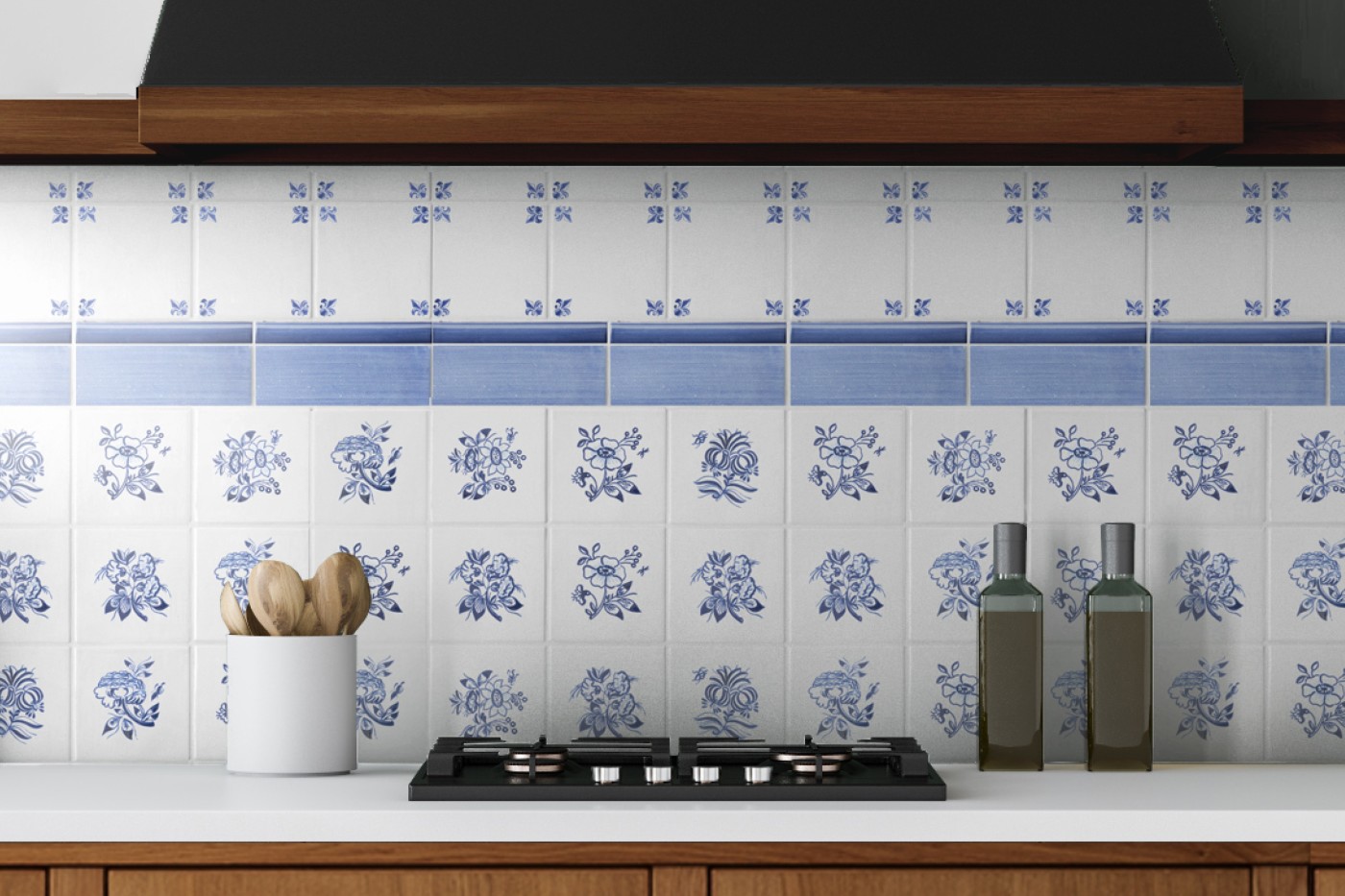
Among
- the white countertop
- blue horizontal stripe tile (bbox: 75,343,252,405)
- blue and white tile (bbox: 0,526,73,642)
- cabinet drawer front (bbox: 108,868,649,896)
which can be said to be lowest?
cabinet drawer front (bbox: 108,868,649,896)

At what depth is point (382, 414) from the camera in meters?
1.94

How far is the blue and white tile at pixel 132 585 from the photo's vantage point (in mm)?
1925

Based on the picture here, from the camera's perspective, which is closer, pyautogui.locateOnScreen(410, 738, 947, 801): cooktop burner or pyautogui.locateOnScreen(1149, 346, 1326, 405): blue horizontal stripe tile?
pyautogui.locateOnScreen(410, 738, 947, 801): cooktop burner

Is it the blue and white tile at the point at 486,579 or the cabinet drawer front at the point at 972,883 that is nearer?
the cabinet drawer front at the point at 972,883

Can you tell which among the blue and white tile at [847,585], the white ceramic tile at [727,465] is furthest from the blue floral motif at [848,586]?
the white ceramic tile at [727,465]

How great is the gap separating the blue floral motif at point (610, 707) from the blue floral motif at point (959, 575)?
46 centimetres

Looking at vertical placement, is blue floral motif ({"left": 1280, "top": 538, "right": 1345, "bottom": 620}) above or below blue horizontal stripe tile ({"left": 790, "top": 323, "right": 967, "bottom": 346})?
below

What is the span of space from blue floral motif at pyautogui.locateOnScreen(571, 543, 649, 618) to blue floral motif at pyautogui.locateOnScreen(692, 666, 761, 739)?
0.15 metres

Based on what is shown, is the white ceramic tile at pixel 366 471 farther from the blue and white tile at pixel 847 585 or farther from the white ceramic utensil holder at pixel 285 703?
the blue and white tile at pixel 847 585

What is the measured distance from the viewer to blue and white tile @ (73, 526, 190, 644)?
1925mm

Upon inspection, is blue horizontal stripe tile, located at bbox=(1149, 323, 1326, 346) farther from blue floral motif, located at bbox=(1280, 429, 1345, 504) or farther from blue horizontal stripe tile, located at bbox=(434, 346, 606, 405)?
blue horizontal stripe tile, located at bbox=(434, 346, 606, 405)

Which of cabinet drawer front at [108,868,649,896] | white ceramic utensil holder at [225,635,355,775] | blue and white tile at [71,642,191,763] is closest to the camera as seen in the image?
cabinet drawer front at [108,868,649,896]

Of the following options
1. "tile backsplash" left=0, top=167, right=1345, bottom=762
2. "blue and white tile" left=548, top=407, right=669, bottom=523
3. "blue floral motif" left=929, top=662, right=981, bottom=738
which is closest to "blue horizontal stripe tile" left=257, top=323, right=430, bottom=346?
"tile backsplash" left=0, top=167, right=1345, bottom=762

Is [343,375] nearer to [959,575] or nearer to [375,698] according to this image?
[375,698]
